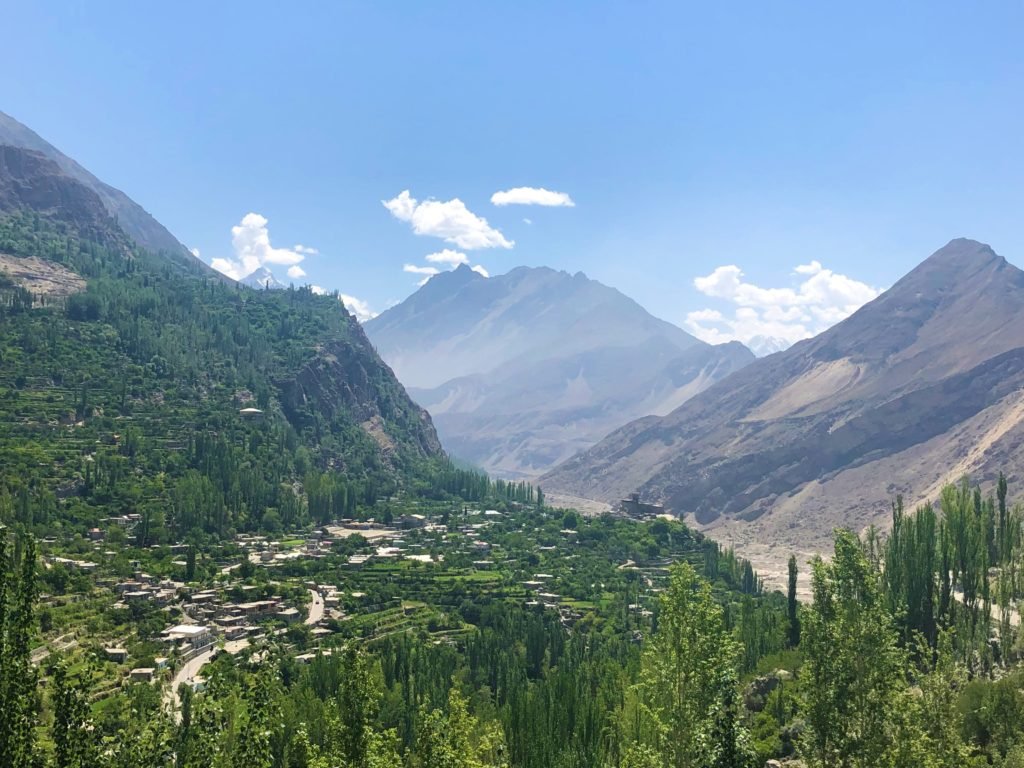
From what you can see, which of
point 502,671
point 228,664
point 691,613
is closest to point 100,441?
point 228,664

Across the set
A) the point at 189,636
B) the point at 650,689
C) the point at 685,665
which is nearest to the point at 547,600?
the point at 189,636

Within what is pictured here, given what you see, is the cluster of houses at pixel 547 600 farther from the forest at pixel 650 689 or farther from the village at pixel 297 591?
the forest at pixel 650 689

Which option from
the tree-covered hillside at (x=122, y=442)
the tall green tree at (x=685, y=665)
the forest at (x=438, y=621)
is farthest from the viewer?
the tree-covered hillside at (x=122, y=442)

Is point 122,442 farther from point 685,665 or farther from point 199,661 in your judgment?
point 685,665

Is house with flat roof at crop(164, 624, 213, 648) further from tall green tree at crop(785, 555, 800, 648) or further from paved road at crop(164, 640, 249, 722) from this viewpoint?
tall green tree at crop(785, 555, 800, 648)

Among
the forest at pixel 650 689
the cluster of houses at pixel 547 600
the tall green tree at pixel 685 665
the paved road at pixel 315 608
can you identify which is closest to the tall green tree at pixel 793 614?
the forest at pixel 650 689

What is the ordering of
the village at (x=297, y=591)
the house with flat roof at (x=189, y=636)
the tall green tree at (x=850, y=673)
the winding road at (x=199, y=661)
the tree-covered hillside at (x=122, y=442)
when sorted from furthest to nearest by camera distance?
the tree-covered hillside at (x=122, y=442), the house with flat roof at (x=189, y=636), the village at (x=297, y=591), the winding road at (x=199, y=661), the tall green tree at (x=850, y=673)

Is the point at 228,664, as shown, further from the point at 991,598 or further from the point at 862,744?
the point at 991,598
